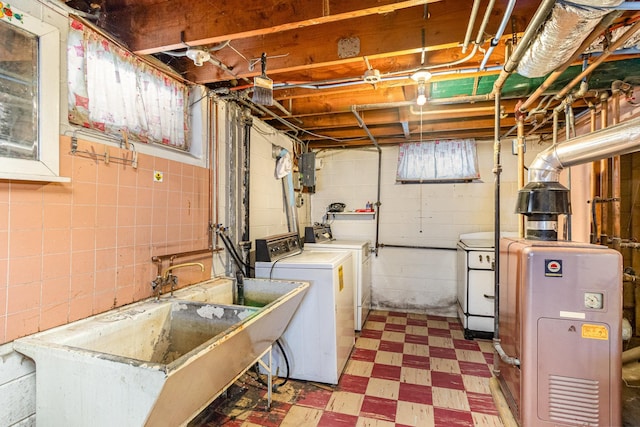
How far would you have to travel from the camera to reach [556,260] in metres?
1.48

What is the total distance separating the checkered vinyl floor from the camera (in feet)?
6.69

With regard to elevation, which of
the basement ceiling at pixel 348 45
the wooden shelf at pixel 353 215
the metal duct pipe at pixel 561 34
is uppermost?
the basement ceiling at pixel 348 45

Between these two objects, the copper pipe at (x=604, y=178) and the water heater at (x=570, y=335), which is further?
the copper pipe at (x=604, y=178)

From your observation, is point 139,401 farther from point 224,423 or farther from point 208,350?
point 224,423

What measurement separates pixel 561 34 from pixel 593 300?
3.97ft

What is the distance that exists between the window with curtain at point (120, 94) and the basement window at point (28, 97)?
0.54ft

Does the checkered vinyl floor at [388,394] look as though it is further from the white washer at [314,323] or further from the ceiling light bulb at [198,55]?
the ceiling light bulb at [198,55]

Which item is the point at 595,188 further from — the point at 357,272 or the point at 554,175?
the point at 357,272

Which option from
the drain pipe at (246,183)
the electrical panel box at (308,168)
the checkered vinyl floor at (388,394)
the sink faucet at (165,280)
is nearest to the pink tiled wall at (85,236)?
the sink faucet at (165,280)

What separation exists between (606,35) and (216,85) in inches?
99.4

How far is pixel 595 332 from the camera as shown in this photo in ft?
4.69

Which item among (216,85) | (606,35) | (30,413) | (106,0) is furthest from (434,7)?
(30,413)

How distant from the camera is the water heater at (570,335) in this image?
55.7 inches

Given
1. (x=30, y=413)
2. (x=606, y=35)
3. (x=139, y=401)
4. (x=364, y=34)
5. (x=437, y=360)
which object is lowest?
(x=437, y=360)
